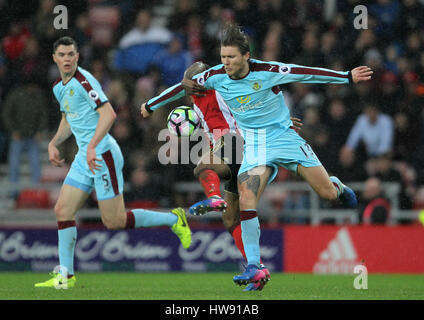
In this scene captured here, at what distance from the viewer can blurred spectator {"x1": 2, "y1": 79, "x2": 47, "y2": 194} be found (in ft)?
45.1

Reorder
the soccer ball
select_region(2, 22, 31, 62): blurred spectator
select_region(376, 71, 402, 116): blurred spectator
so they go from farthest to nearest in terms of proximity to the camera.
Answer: select_region(2, 22, 31, 62): blurred spectator → select_region(376, 71, 402, 116): blurred spectator → the soccer ball

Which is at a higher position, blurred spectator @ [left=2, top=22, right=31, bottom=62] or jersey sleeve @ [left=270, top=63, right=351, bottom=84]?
blurred spectator @ [left=2, top=22, right=31, bottom=62]

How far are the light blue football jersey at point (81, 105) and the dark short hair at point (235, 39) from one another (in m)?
1.51

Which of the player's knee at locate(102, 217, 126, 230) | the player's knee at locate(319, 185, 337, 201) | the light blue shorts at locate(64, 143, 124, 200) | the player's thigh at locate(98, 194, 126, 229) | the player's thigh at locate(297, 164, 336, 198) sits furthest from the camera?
the player's knee at locate(102, 217, 126, 230)

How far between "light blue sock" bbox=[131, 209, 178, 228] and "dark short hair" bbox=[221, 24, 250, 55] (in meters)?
2.38

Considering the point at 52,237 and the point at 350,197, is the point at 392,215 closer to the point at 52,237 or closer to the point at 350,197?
the point at 350,197

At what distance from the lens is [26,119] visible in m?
13.7

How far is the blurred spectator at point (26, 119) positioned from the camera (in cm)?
1376

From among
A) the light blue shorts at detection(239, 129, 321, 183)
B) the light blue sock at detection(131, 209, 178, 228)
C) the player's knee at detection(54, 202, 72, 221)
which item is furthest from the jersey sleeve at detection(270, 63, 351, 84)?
the player's knee at detection(54, 202, 72, 221)

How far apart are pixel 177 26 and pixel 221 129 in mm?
6556

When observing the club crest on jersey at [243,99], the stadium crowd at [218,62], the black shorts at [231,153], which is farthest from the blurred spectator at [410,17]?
the club crest on jersey at [243,99]

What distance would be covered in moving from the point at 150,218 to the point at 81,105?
1480 millimetres

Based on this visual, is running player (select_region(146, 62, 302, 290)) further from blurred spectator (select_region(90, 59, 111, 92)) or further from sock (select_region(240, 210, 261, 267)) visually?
blurred spectator (select_region(90, 59, 111, 92))
